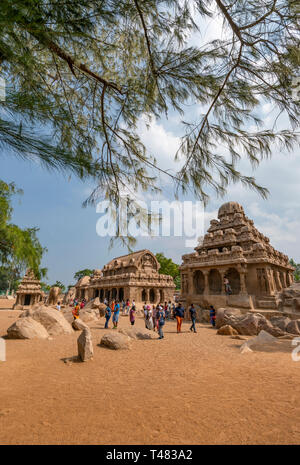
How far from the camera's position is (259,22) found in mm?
2834

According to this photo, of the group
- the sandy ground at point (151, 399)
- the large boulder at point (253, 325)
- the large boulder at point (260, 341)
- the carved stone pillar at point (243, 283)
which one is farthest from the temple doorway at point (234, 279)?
the sandy ground at point (151, 399)

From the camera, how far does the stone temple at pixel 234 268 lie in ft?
A: 48.2

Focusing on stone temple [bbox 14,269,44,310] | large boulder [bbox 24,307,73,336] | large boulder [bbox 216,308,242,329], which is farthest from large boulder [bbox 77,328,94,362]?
stone temple [bbox 14,269,44,310]

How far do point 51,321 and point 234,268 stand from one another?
12.8 metres

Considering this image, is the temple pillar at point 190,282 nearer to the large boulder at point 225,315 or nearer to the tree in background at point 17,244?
the large boulder at point 225,315

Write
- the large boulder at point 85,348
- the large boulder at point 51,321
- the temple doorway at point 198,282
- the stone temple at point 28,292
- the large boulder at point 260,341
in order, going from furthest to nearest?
the stone temple at point 28,292, the temple doorway at point 198,282, the large boulder at point 51,321, the large boulder at point 260,341, the large boulder at point 85,348

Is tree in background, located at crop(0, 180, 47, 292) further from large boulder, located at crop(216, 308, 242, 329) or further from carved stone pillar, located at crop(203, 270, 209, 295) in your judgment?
carved stone pillar, located at crop(203, 270, 209, 295)

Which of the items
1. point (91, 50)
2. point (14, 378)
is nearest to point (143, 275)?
point (14, 378)

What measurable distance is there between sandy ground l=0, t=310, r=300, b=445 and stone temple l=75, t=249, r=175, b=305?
20545 mm

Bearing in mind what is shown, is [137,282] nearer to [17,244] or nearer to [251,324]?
[251,324]

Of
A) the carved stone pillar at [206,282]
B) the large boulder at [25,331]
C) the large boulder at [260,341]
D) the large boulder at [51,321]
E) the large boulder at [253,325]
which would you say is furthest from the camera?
the carved stone pillar at [206,282]

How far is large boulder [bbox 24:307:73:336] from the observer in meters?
8.72

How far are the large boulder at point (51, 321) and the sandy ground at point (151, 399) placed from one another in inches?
118

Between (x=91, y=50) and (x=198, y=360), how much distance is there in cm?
639
